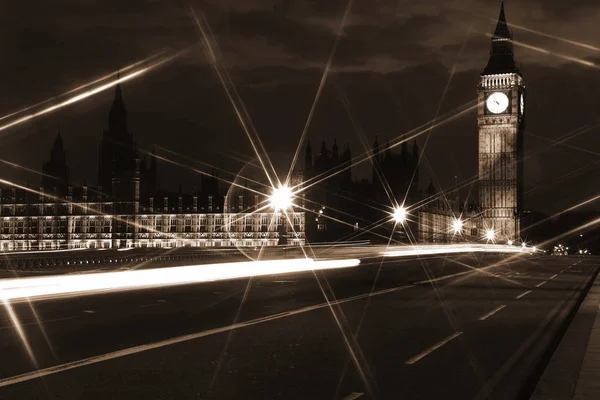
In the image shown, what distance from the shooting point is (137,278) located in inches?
1076

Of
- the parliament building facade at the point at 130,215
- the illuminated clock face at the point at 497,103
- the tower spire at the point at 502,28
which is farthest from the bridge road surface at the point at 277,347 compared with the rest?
the tower spire at the point at 502,28

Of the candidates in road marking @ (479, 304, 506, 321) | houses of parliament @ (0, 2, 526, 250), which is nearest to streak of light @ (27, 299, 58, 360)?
road marking @ (479, 304, 506, 321)

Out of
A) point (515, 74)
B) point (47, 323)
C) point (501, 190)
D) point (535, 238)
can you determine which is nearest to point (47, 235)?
point (501, 190)

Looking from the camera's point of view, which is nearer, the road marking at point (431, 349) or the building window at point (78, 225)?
the road marking at point (431, 349)

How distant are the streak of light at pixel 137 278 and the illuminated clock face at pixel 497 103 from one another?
395ft

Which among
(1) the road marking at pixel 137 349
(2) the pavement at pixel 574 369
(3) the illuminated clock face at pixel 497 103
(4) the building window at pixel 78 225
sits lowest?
(1) the road marking at pixel 137 349

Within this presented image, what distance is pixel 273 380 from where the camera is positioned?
28.5 feet

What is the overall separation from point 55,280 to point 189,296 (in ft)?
14.3

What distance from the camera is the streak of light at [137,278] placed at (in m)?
21.2

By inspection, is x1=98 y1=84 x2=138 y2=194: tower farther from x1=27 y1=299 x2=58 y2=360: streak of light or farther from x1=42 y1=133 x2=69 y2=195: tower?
x1=27 y1=299 x2=58 y2=360: streak of light

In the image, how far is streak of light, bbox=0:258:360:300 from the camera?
69.6ft

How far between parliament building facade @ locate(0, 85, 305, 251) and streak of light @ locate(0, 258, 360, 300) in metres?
81.9

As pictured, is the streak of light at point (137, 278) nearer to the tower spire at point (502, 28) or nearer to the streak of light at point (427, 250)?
the streak of light at point (427, 250)

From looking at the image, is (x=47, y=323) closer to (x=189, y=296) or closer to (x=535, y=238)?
(x=189, y=296)
